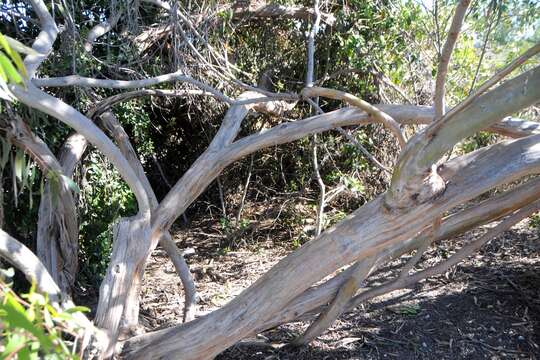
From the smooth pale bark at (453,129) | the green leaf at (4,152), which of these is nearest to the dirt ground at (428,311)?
the green leaf at (4,152)

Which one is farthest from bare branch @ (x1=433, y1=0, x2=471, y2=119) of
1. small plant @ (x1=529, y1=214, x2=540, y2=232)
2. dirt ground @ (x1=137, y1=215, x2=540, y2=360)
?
small plant @ (x1=529, y1=214, x2=540, y2=232)

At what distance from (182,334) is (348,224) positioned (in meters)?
1.22

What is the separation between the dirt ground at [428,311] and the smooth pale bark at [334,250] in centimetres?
107

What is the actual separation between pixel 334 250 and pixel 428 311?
2.19 m

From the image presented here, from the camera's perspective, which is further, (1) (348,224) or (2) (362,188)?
(2) (362,188)

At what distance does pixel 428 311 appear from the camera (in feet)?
15.4

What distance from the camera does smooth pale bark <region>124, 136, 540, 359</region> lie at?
2.71 metres

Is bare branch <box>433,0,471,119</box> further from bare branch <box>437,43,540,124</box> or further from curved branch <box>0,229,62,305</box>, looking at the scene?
curved branch <box>0,229,62,305</box>

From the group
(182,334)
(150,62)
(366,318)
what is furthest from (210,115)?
(182,334)

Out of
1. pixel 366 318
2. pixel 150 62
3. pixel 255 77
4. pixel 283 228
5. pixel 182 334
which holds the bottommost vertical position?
pixel 366 318

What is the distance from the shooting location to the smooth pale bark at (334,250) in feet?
8.91

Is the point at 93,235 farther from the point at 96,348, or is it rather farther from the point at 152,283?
the point at 96,348

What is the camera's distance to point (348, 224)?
9.43ft

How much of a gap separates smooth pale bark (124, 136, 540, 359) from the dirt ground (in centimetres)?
107
